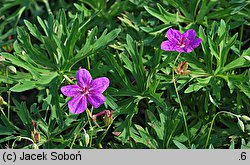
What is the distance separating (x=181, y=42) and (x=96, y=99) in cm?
43

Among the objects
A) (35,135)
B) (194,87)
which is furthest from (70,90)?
(194,87)

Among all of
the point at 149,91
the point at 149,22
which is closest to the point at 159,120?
the point at 149,91

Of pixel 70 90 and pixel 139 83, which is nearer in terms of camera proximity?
pixel 70 90

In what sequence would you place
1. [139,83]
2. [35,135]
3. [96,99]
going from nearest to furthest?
[96,99] < [35,135] < [139,83]

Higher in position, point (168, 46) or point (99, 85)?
point (168, 46)

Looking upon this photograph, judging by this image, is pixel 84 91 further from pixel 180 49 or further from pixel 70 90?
pixel 180 49

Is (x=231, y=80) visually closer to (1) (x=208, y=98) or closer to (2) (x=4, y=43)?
(1) (x=208, y=98)

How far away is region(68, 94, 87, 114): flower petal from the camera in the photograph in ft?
6.22

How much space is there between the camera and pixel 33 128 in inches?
85.2

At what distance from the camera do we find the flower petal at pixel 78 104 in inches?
74.6

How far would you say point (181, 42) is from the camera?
2.03 m
